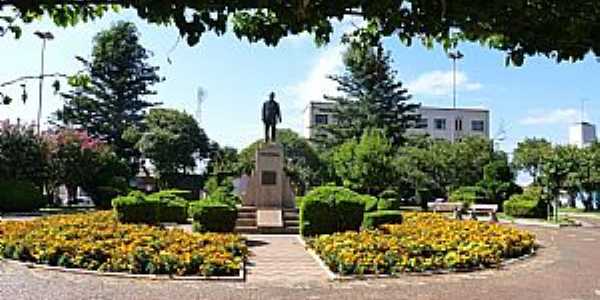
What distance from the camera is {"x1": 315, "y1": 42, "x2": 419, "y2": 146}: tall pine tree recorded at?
2188 inches

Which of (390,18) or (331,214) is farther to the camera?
(331,214)

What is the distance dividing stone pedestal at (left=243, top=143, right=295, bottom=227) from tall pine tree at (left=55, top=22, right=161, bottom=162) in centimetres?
2819

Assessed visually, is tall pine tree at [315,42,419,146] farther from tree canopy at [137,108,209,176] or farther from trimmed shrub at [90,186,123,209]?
trimmed shrub at [90,186,123,209]

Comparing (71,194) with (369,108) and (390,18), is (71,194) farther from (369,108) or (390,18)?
(390,18)

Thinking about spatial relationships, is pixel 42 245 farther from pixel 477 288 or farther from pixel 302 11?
pixel 302 11

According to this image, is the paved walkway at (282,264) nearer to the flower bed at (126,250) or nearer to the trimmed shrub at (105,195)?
the flower bed at (126,250)

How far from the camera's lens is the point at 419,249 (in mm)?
12703

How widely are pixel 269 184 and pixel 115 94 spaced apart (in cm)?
3399

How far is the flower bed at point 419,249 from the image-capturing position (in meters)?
11.8

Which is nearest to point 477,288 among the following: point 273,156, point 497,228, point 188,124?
point 497,228

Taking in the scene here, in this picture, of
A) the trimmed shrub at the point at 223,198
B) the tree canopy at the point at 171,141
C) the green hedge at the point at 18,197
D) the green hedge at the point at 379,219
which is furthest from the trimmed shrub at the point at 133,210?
the tree canopy at the point at 171,141

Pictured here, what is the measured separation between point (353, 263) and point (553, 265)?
4119mm

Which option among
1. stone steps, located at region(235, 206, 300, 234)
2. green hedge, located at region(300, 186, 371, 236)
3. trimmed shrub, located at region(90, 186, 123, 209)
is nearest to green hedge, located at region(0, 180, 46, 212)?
trimmed shrub, located at region(90, 186, 123, 209)

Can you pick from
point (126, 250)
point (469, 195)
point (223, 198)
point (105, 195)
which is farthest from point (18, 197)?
point (469, 195)
